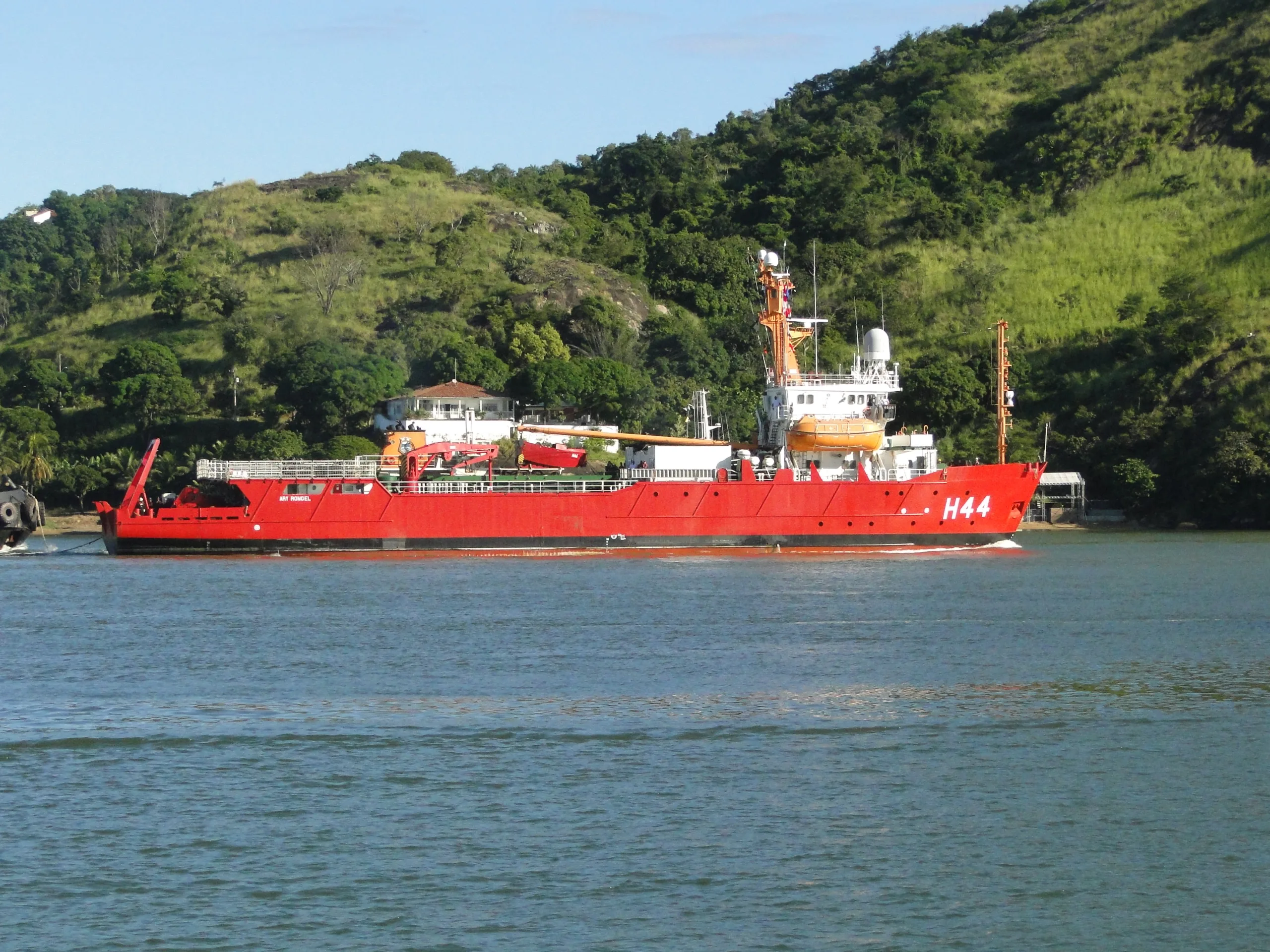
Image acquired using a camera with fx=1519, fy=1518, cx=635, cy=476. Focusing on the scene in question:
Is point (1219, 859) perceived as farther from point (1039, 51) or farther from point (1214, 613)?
point (1039, 51)

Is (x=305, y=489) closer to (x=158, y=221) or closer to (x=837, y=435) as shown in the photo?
(x=837, y=435)

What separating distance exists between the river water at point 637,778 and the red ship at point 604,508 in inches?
511

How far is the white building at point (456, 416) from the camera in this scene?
2372 inches

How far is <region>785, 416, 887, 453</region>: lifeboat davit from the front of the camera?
42719mm

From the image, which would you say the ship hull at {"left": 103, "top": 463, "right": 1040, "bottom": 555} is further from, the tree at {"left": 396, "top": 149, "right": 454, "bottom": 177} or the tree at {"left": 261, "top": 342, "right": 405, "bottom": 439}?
the tree at {"left": 396, "top": 149, "right": 454, "bottom": 177}

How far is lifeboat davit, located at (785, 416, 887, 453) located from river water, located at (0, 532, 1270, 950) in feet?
48.7

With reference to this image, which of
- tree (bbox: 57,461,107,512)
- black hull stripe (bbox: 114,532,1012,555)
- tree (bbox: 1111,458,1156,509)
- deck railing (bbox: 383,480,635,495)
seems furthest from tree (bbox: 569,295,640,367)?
black hull stripe (bbox: 114,532,1012,555)

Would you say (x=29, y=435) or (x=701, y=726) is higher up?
(x=29, y=435)

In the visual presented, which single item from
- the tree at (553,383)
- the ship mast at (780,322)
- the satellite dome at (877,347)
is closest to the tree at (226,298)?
the tree at (553,383)

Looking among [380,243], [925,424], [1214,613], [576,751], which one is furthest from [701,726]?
[380,243]

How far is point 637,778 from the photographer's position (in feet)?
49.5

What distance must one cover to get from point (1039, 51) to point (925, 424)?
162 feet

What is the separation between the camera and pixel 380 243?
279ft

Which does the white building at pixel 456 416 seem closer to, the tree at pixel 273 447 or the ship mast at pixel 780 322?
the tree at pixel 273 447
